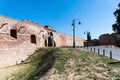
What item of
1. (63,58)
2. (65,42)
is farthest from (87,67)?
(65,42)

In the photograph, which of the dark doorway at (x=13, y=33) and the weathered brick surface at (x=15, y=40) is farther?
the dark doorway at (x=13, y=33)

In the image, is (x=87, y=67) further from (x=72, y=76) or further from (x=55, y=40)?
(x=55, y=40)

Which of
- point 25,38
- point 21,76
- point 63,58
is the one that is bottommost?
point 21,76

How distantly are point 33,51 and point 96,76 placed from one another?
56.8 ft

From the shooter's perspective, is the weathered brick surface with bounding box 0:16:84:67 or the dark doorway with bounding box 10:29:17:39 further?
the dark doorway with bounding box 10:29:17:39

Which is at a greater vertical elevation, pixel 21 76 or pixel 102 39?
pixel 102 39

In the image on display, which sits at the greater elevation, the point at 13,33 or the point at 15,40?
the point at 13,33

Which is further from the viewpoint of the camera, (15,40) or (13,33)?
(13,33)

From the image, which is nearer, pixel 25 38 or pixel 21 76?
pixel 21 76

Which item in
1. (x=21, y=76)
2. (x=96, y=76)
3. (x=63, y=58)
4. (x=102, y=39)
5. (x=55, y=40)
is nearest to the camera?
(x=96, y=76)

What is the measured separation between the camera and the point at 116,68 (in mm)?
15102

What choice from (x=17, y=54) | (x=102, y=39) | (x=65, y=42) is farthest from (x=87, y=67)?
(x=102, y=39)

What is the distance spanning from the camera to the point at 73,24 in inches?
1464

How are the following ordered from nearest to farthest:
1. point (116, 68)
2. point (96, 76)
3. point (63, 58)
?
point (96, 76), point (116, 68), point (63, 58)
